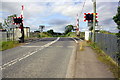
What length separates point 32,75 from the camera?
572cm

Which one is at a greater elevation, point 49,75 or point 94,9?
point 94,9

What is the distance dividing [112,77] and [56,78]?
1.94 meters

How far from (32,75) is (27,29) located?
121ft

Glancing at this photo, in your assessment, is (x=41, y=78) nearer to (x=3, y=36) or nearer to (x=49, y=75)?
(x=49, y=75)

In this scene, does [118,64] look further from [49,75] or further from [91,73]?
[49,75]

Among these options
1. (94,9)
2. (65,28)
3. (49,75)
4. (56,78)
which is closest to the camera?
(56,78)

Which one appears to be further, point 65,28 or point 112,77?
A: point 65,28

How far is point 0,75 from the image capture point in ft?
19.1

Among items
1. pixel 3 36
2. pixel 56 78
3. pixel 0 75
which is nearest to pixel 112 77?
pixel 56 78

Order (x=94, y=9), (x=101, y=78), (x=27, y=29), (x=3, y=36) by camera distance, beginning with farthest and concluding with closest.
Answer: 1. (x=27, y=29)
2. (x=3, y=36)
3. (x=94, y=9)
4. (x=101, y=78)

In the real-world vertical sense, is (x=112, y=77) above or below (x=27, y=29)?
below

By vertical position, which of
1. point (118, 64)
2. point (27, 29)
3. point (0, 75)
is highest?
point (27, 29)

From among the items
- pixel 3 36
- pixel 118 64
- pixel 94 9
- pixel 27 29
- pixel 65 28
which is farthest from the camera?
pixel 65 28

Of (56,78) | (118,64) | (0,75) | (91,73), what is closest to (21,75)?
(0,75)
